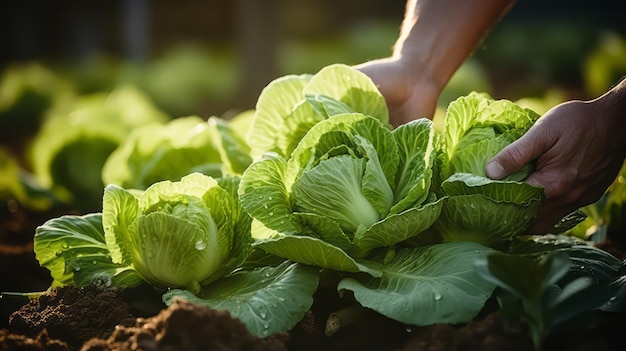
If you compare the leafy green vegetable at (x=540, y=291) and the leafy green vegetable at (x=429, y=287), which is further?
the leafy green vegetable at (x=429, y=287)

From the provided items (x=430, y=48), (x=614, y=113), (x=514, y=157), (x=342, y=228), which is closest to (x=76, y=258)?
(x=342, y=228)

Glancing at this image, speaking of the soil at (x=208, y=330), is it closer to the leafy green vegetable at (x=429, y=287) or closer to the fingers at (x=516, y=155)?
the leafy green vegetable at (x=429, y=287)

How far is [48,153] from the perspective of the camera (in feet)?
13.9

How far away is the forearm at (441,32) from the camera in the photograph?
2.74 m

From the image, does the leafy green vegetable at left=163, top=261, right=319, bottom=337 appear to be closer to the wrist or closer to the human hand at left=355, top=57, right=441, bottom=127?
the human hand at left=355, top=57, right=441, bottom=127

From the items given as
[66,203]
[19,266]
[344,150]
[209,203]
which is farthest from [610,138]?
[66,203]

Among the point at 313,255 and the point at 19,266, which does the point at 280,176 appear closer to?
the point at 313,255

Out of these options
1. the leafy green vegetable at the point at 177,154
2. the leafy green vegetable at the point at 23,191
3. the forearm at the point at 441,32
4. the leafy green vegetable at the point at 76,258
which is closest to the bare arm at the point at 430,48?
the forearm at the point at 441,32

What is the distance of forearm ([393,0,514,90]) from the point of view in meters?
2.74

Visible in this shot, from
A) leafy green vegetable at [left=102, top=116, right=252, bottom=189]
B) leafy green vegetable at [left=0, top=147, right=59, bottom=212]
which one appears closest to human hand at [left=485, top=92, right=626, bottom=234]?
leafy green vegetable at [left=102, top=116, right=252, bottom=189]

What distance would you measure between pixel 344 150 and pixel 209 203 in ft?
1.38

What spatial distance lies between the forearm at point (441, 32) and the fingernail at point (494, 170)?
84 centimetres

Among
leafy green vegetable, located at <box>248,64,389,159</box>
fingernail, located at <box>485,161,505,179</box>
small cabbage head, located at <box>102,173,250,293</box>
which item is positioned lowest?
small cabbage head, located at <box>102,173,250,293</box>

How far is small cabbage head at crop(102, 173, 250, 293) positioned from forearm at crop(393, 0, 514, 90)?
40.8 inches
